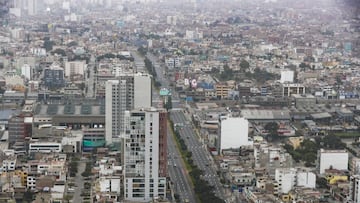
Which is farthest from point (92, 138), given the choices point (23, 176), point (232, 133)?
point (23, 176)

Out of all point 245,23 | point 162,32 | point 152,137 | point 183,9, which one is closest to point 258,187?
point 152,137

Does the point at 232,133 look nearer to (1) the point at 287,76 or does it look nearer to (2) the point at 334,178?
(2) the point at 334,178

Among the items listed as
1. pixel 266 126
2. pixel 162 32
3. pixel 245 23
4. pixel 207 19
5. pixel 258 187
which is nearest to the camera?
pixel 258 187

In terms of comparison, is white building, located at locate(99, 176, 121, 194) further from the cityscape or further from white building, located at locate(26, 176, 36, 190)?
white building, located at locate(26, 176, 36, 190)

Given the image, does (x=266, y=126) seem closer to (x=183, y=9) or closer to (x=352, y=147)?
(x=352, y=147)

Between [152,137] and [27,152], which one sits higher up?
[152,137]

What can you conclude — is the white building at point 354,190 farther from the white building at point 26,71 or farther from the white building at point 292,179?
the white building at point 26,71

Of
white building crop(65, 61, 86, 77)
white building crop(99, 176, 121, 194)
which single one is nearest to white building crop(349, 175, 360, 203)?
white building crop(99, 176, 121, 194)

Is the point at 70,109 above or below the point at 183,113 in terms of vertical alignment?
above
